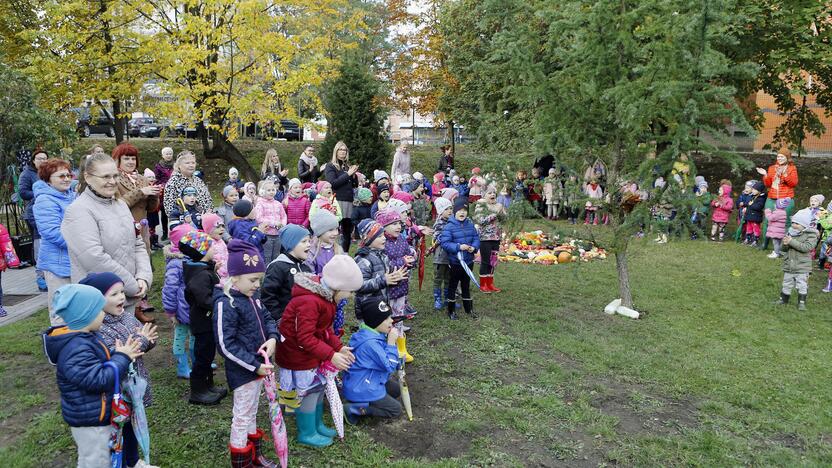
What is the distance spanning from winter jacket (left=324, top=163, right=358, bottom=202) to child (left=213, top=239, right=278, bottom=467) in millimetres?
6724

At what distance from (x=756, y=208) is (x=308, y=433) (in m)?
13.1

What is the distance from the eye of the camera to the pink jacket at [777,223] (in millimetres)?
12031

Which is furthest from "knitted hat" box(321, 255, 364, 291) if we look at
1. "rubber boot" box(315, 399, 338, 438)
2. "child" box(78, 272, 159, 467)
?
"child" box(78, 272, 159, 467)

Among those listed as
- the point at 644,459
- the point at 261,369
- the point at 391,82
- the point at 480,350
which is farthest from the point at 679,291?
the point at 391,82

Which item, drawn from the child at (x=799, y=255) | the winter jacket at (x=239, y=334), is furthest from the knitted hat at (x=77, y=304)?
the child at (x=799, y=255)

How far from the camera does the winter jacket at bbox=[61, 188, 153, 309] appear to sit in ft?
14.0

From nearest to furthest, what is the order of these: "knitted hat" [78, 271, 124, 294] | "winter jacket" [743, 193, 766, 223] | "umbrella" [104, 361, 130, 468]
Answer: "umbrella" [104, 361, 130, 468] < "knitted hat" [78, 271, 124, 294] < "winter jacket" [743, 193, 766, 223]

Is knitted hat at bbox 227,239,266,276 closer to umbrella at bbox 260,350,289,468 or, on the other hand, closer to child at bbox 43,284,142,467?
umbrella at bbox 260,350,289,468

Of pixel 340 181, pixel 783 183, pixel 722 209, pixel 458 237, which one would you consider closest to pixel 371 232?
pixel 458 237

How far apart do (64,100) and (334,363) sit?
1318 centimetres

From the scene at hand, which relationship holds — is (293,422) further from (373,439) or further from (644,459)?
(644,459)

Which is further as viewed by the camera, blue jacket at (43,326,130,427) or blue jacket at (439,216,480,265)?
blue jacket at (439,216,480,265)

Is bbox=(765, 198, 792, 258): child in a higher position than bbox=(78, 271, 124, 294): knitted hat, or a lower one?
lower

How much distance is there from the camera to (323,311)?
14.2ft
